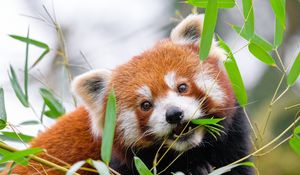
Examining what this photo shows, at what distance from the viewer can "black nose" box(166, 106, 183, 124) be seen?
3.17 meters

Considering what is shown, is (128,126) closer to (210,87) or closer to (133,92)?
(133,92)

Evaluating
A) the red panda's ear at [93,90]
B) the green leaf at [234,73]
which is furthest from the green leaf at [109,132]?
the red panda's ear at [93,90]

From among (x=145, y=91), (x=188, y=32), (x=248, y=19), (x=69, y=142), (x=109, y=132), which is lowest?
(x=69, y=142)

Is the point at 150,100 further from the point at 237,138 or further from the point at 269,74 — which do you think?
the point at 269,74

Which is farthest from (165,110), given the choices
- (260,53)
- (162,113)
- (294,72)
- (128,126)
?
(294,72)

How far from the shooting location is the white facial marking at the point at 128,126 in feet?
11.6

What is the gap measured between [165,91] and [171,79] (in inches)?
4.2

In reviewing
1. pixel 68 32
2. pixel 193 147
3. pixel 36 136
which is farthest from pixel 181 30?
pixel 68 32

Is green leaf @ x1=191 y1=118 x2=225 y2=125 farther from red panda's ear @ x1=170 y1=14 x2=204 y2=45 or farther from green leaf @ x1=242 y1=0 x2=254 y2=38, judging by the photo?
red panda's ear @ x1=170 y1=14 x2=204 y2=45

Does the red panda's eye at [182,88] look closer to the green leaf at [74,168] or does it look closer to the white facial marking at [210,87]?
the white facial marking at [210,87]

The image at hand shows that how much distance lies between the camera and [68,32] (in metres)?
8.22

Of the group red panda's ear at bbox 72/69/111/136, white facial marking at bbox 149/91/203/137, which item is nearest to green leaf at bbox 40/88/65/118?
red panda's ear at bbox 72/69/111/136

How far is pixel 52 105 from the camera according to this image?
13.2 ft

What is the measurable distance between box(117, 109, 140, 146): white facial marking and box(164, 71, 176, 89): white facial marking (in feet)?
0.93
